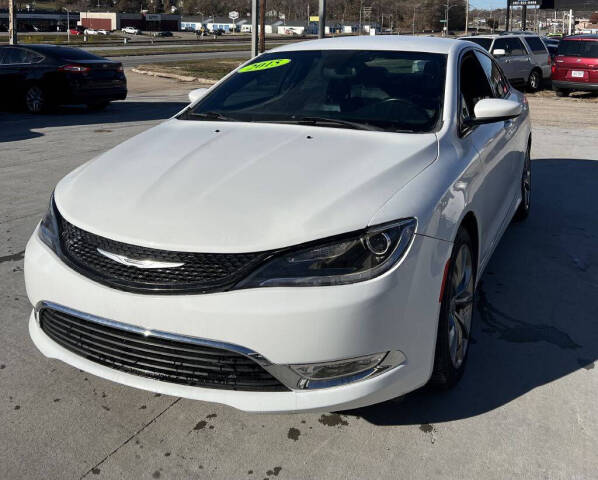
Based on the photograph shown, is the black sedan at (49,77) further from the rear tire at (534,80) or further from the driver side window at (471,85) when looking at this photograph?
the rear tire at (534,80)

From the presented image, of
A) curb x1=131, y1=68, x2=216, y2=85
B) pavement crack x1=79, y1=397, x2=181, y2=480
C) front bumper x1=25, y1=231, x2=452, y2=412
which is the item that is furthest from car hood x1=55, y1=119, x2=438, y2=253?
curb x1=131, y1=68, x2=216, y2=85

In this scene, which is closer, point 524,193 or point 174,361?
point 174,361

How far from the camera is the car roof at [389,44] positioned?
432cm

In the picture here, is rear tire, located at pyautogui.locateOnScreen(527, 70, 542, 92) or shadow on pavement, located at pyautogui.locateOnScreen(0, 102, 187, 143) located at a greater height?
rear tire, located at pyautogui.locateOnScreen(527, 70, 542, 92)

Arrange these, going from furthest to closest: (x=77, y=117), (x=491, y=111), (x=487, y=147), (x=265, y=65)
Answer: (x=77, y=117), (x=265, y=65), (x=487, y=147), (x=491, y=111)

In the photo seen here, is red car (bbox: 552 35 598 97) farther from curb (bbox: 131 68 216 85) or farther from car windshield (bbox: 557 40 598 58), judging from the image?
curb (bbox: 131 68 216 85)

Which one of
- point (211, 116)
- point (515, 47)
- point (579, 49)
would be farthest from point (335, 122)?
point (515, 47)

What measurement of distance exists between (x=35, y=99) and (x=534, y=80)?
46.2 feet

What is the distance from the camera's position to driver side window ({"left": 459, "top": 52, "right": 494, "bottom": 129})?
13.2ft

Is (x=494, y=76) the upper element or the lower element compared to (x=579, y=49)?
lower

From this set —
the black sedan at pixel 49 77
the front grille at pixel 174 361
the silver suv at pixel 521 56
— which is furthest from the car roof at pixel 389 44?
the silver suv at pixel 521 56

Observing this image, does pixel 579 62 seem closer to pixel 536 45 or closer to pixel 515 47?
pixel 515 47

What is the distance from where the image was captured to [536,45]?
2092cm

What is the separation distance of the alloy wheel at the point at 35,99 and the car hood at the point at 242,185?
11025 millimetres
